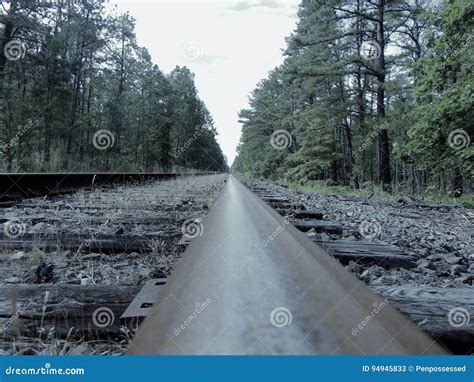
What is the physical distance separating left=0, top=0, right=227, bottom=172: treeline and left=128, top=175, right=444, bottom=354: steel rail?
10514 mm

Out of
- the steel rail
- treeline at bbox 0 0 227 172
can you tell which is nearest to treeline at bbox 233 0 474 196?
treeline at bbox 0 0 227 172

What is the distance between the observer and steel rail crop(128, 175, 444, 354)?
879 mm

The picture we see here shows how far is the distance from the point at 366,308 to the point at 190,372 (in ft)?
1.95

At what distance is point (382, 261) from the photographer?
2.15 metres

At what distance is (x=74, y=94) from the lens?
60.6 ft

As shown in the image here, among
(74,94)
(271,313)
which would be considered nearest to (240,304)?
(271,313)

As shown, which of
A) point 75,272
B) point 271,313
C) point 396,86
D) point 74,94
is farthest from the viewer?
point 74,94

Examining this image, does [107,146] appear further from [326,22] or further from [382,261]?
[382,261]

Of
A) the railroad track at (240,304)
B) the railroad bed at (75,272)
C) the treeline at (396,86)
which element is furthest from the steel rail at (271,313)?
the treeline at (396,86)

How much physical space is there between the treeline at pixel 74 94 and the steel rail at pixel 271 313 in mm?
10514

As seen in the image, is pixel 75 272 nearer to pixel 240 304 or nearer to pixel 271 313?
pixel 240 304

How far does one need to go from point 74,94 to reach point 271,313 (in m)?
20.3

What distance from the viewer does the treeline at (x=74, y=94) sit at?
1321cm

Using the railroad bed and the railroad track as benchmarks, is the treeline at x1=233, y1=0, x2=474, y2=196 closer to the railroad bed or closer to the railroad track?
the railroad bed
